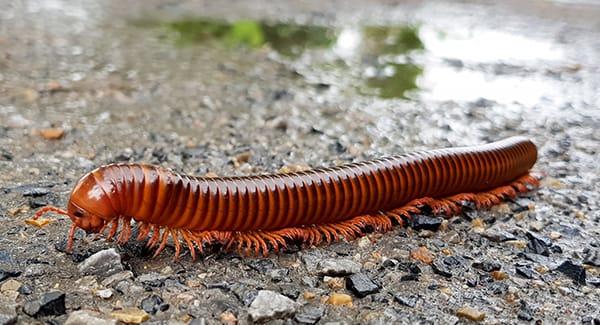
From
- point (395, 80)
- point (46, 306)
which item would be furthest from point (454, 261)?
point (395, 80)

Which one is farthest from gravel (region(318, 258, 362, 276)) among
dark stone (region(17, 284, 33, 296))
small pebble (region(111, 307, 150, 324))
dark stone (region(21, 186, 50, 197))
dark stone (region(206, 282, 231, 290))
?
dark stone (region(21, 186, 50, 197))

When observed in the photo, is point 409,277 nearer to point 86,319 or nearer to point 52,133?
point 86,319

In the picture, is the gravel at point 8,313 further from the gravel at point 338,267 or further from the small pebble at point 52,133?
the small pebble at point 52,133

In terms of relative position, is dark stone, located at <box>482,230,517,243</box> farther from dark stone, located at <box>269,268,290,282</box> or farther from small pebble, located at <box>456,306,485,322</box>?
dark stone, located at <box>269,268,290,282</box>

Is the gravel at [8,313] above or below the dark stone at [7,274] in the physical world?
above

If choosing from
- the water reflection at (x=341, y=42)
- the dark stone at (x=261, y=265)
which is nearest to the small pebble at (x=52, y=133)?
the dark stone at (x=261, y=265)
